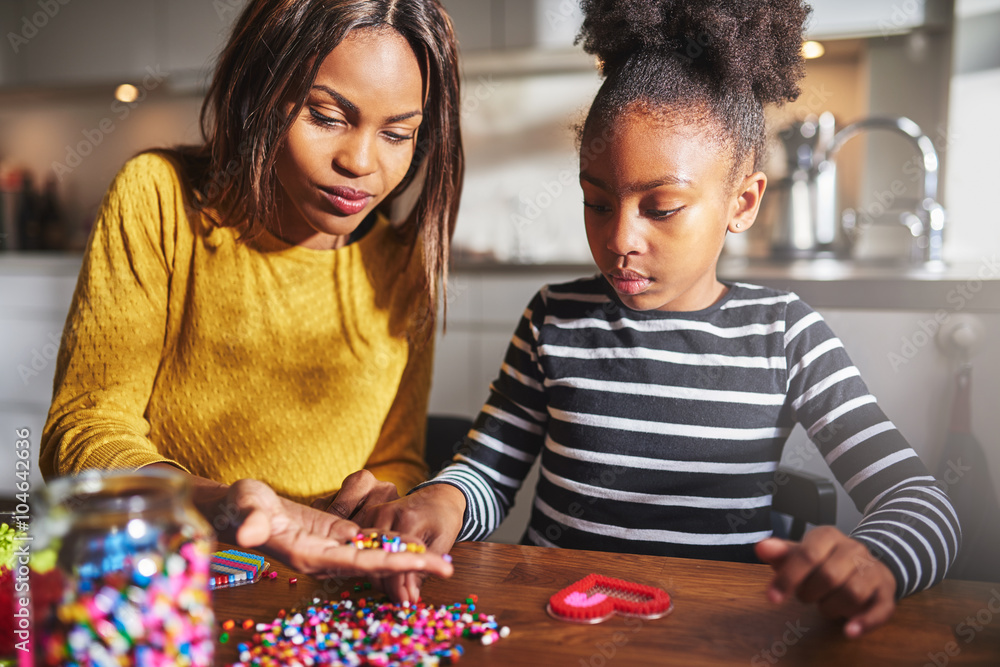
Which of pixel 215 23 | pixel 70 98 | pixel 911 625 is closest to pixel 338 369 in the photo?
pixel 911 625

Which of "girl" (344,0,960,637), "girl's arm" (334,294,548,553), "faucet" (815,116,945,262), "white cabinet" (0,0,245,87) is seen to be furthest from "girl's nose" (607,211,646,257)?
"white cabinet" (0,0,245,87)

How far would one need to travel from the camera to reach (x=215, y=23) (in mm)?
3201

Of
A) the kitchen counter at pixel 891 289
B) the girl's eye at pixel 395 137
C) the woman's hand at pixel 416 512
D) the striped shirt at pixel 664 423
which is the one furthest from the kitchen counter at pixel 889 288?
the woman's hand at pixel 416 512

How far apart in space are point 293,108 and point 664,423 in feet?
2.01

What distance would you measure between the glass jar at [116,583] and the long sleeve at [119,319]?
512 mm

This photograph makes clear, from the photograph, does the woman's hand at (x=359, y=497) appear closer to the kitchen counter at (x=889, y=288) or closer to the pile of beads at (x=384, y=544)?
the pile of beads at (x=384, y=544)

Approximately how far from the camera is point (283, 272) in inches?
44.4

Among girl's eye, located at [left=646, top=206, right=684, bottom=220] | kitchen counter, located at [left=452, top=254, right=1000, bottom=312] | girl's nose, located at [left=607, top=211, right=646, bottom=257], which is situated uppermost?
girl's eye, located at [left=646, top=206, right=684, bottom=220]

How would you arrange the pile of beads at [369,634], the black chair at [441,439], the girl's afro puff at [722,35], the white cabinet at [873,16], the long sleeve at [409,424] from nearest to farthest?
the pile of beads at [369,634] < the girl's afro puff at [722,35] < the long sleeve at [409,424] < the black chair at [441,439] < the white cabinet at [873,16]

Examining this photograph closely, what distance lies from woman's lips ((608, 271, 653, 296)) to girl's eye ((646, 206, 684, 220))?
2.8 inches

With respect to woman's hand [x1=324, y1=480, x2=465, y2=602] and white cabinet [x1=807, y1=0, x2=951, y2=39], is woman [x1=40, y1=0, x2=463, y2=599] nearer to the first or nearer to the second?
woman's hand [x1=324, y1=480, x2=465, y2=602]

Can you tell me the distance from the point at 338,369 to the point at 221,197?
293 mm

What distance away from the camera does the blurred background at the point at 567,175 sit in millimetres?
1680

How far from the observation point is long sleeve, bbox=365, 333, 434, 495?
1.18m
